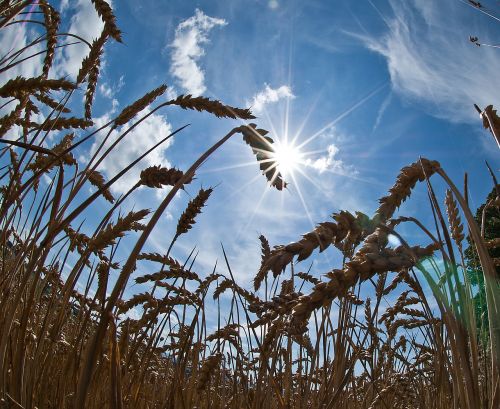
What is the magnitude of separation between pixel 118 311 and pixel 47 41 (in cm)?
163

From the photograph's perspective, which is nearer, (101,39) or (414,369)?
(101,39)

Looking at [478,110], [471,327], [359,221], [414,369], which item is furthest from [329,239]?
[414,369]

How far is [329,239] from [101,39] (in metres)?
1.77

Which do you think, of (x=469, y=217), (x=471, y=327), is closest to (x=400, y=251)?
(x=469, y=217)

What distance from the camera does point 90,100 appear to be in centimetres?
259

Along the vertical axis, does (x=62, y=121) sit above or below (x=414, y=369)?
above

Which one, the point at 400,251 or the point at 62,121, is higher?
the point at 62,121

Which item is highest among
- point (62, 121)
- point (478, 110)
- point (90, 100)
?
point (90, 100)

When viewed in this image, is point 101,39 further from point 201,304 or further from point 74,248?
point 201,304

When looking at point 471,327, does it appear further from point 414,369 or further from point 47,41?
point 414,369

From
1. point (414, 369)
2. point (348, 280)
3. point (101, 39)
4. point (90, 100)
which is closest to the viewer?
point (348, 280)

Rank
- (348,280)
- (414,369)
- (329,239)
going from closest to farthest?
(348,280), (329,239), (414,369)

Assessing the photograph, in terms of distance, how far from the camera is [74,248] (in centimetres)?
236

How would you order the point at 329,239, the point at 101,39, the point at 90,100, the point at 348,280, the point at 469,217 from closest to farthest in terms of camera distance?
the point at 348,280
the point at 329,239
the point at 469,217
the point at 101,39
the point at 90,100
